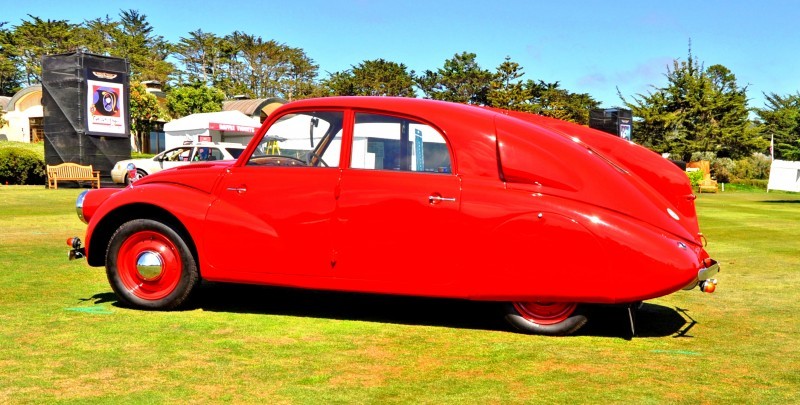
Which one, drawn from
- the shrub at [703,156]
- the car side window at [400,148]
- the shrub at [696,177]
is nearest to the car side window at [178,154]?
the car side window at [400,148]

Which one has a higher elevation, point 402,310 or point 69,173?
point 69,173

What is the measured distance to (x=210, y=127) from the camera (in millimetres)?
39188

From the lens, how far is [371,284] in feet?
18.8

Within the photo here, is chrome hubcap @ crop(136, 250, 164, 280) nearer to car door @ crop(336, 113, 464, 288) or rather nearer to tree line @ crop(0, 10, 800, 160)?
car door @ crop(336, 113, 464, 288)

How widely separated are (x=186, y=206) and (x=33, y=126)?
63738 millimetres

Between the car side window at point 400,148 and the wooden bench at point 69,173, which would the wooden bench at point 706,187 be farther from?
the car side window at point 400,148

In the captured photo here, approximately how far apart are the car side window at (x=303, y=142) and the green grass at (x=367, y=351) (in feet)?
4.00

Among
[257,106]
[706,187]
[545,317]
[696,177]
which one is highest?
[257,106]

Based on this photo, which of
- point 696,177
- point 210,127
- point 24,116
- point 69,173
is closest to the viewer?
point 69,173

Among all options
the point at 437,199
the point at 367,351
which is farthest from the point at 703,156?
the point at 367,351

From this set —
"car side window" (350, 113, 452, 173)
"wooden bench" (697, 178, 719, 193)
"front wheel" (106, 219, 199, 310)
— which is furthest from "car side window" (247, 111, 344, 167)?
"wooden bench" (697, 178, 719, 193)

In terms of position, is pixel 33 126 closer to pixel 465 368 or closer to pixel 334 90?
pixel 334 90

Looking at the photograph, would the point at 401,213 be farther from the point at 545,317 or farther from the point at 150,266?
the point at 150,266

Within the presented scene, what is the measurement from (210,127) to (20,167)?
31.1ft
